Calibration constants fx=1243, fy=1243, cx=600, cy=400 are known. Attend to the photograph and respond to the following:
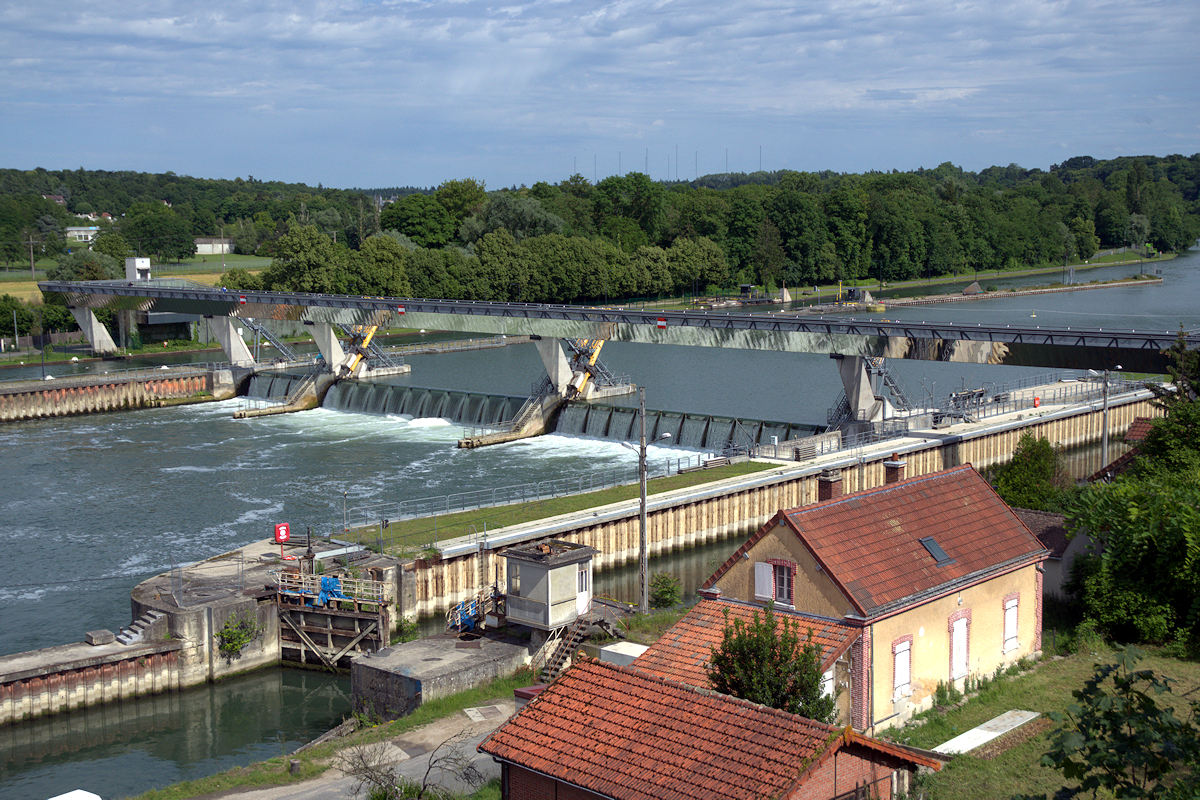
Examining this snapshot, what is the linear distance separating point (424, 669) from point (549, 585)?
377 centimetres

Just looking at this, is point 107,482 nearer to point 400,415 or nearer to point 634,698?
point 400,415

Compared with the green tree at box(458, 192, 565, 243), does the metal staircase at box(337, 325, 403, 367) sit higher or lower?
lower

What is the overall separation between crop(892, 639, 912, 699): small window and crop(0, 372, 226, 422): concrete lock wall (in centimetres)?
7200

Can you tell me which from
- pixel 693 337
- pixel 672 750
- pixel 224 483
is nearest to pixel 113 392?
pixel 224 483

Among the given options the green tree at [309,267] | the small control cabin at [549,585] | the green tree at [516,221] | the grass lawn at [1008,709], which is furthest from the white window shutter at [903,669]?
the green tree at [516,221]

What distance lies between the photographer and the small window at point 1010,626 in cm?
2906

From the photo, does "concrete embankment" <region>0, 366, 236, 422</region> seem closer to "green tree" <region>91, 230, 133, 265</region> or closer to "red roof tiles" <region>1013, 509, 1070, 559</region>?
"green tree" <region>91, 230, 133, 265</region>

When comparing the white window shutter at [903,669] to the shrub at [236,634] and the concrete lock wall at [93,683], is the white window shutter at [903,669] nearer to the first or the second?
the shrub at [236,634]

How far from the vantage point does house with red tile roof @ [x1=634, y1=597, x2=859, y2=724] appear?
80.7 ft

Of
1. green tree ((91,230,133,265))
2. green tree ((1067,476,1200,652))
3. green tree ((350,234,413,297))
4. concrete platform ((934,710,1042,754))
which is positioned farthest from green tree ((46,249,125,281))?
concrete platform ((934,710,1042,754))

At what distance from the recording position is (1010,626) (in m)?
29.2

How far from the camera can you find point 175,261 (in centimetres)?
18212

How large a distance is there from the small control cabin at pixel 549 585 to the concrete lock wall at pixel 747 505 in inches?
311

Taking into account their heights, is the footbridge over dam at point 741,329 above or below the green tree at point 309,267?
below
